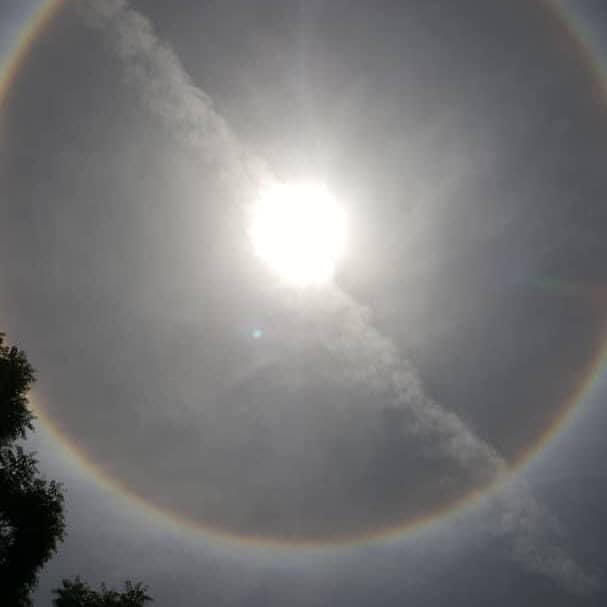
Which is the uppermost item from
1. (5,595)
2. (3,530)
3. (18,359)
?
(18,359)

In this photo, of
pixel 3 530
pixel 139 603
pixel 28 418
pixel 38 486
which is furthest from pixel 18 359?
pixel 139 603

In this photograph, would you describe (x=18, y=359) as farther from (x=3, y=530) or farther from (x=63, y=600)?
(x=63, y=600)

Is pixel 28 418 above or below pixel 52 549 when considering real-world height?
above

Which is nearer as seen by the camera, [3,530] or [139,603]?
[3,530]

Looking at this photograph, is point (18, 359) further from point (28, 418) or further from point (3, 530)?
point (3, 530)

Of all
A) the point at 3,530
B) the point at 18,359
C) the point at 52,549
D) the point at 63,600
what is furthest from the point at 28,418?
the point at 63,600

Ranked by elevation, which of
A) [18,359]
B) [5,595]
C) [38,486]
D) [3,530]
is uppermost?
[18,359]
